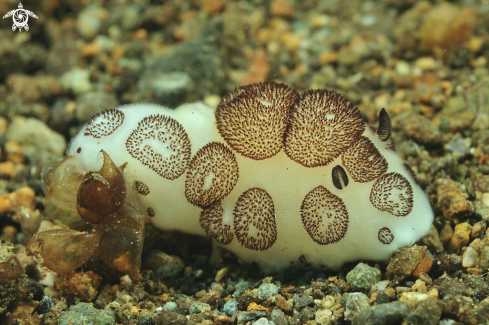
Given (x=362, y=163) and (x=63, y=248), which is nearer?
(x=63, y=248)

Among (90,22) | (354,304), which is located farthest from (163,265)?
(90,22)

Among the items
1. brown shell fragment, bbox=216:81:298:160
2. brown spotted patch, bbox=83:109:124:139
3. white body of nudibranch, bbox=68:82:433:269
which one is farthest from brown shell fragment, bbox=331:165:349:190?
brown spotted patch, bbox=83:109:124:139

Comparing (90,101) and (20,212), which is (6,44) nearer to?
(90,101)

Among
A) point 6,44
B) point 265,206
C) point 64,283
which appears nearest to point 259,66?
point 265,206

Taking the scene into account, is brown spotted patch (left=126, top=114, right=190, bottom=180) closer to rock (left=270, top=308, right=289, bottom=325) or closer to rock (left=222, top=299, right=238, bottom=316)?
rock (left=222, top=299, right=238, bottom=316)

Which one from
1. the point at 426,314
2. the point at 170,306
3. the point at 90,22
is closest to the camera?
the point at 426,314

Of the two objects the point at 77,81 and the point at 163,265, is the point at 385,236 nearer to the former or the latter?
the point at 163,265
